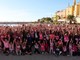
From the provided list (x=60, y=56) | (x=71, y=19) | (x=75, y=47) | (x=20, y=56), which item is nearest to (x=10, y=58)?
(x=20, y=56)

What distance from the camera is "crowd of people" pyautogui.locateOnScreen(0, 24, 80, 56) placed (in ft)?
56.6

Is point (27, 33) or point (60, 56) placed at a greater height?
point (27, 33)

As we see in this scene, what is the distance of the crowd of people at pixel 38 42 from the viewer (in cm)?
1727

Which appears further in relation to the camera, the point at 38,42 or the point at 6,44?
the point at 38,42

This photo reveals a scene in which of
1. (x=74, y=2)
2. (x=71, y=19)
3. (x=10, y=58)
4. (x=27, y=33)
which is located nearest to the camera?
(x=10, y=58)

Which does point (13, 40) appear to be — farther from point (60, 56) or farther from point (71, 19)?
point (71, 19)

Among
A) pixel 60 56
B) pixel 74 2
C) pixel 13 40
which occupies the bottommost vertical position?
pixel 60 56

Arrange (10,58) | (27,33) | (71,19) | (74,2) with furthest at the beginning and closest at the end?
(74,2) < (71,19) < (27,33) < (10,58)

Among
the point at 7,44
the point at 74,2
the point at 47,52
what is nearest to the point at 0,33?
the point at 7,44

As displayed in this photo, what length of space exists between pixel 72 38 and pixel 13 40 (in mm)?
4144

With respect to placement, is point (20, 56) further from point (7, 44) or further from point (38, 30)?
point (38, 30)

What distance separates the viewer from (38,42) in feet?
57.2

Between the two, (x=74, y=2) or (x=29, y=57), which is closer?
(x=29, y=57)

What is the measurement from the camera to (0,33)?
1747 centimetres
